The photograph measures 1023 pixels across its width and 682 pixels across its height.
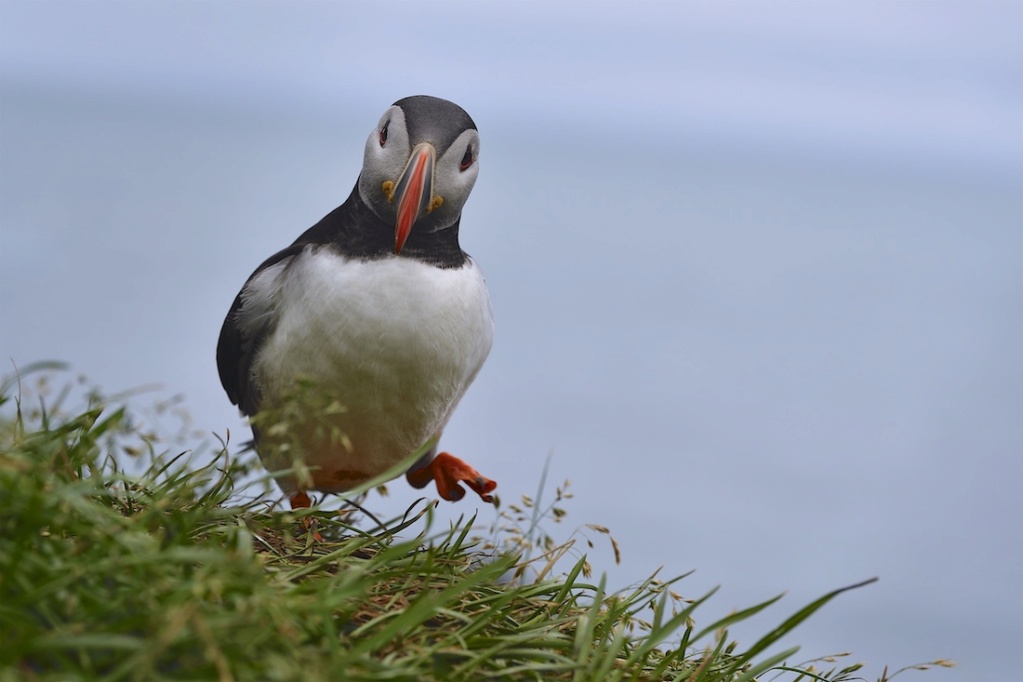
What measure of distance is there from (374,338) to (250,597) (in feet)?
3.63

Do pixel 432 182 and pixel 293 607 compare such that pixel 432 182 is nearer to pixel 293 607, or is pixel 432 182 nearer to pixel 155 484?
pixel 155 484

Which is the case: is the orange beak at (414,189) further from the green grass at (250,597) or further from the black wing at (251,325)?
the green grass at (250,597)

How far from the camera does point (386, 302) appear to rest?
7.30ft

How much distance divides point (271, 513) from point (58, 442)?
0.51 m

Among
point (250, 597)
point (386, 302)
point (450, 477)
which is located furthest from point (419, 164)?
point (250, 597)

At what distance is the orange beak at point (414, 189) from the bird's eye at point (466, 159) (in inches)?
4.1

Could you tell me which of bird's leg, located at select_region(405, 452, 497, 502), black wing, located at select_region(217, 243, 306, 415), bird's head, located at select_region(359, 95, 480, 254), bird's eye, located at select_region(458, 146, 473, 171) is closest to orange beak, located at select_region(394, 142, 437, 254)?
bird's head, located at select_region(359, 95, 480, 254)

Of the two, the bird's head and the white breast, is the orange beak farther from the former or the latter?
the white breast

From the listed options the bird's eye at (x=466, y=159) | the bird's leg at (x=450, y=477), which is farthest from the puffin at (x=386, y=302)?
the bird's leg at (x=450, y=477)

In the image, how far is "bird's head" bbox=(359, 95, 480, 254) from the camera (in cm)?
214

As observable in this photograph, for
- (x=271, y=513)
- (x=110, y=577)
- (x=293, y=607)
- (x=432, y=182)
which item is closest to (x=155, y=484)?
(x=271, y=513)

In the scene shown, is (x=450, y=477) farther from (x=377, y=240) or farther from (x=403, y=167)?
(x=403, y=167)

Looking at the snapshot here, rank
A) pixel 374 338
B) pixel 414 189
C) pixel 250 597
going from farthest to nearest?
pixel 374 338
pixel 414 189
pixel 250 597

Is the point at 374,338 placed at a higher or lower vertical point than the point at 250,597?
higher
